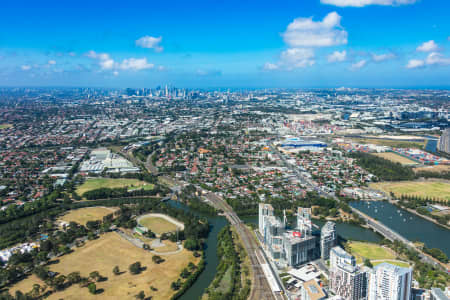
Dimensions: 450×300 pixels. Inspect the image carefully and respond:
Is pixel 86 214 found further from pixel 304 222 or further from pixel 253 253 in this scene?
pixel 304 222

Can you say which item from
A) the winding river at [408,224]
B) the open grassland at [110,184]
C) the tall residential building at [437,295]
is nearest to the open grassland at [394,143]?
the winding river at [408,224]

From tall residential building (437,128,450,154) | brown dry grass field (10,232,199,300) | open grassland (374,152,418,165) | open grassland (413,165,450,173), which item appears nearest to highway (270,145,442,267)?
brown dry grass field (10,232,199,300)

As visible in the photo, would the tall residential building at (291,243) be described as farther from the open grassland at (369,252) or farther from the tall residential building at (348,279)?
the tall residential building at (348,279)

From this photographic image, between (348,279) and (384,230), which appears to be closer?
(348,279)

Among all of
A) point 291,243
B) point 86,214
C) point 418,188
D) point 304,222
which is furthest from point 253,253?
point 418,188

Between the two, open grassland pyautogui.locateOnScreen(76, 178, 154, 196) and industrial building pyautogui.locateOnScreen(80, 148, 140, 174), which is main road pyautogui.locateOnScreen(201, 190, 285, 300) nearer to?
open grassland pyautogui.locateOnScreen(76, 178, 154, 196)
